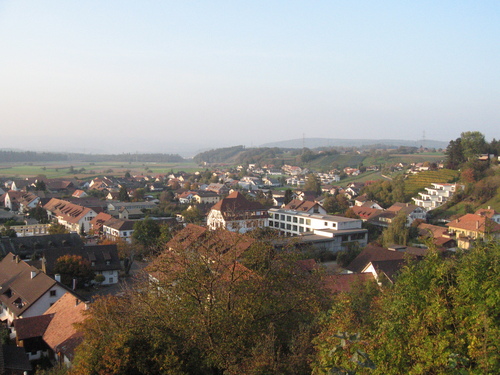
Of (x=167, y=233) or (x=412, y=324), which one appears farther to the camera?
(x=167, y=233)

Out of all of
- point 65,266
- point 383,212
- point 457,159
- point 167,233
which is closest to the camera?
point 65,266

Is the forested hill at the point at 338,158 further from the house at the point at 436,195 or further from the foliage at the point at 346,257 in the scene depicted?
the foliage at the point at 346,257

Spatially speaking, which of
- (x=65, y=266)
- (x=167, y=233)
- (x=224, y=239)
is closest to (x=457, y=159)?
(x=167, y=233)

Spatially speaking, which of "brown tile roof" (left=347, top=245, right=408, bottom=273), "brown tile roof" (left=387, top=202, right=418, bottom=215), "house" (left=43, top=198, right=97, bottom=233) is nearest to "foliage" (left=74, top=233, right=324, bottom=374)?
"brown tile roof" (left=347, top=245, right=408, bottom=273)

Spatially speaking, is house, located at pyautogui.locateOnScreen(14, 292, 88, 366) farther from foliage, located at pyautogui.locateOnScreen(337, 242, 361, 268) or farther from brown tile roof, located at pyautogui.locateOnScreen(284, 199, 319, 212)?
brown tile roof, located at pyautogui.locateOnScreen(284, 199, 319, 212)

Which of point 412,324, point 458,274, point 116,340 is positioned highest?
point 458,274

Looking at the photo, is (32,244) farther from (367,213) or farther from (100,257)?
(367,213)

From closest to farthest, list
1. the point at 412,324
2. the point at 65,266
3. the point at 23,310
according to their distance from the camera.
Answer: the point at 412,324 < the point at 23,310 < the point at 65,266

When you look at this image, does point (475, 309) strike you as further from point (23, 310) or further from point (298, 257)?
point (23, 310)

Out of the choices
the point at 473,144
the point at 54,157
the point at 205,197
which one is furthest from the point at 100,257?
the point at 54,157

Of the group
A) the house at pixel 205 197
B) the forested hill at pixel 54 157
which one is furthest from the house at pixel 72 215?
the forested hill at pixel 54 157
